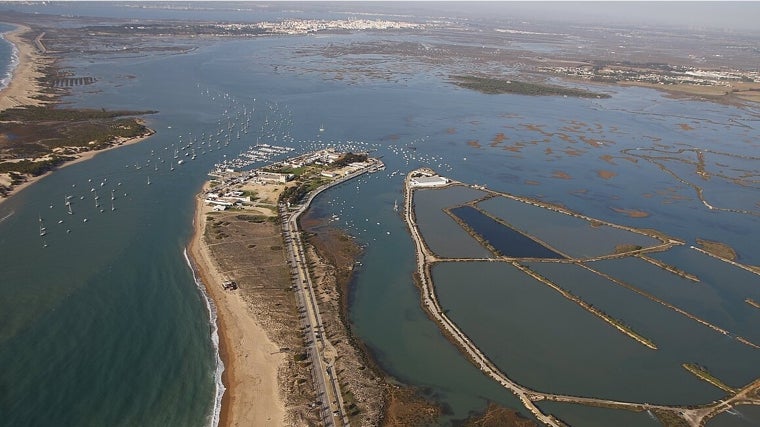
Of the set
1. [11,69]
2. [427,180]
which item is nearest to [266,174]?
[427,180]

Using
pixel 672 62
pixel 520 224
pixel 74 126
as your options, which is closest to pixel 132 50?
pixel 74 126

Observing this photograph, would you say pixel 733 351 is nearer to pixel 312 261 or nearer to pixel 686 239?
Answer: pixel 686 239

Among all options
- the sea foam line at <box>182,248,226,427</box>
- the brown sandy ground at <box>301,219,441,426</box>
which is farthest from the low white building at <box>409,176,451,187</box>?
the sea foam line at <box>182,248,226,427</box>

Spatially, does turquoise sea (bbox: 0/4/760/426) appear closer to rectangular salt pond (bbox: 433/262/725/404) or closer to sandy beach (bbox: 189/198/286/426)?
rectangular salt pond (bbox: 433/262/725/404)

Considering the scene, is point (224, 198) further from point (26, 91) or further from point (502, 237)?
point (26, 91)

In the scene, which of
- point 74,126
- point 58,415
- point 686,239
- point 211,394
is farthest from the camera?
point 74,126

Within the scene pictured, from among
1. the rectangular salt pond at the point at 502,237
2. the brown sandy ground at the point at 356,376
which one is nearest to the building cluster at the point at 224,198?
the brown sandy ground at the point at 356,376
